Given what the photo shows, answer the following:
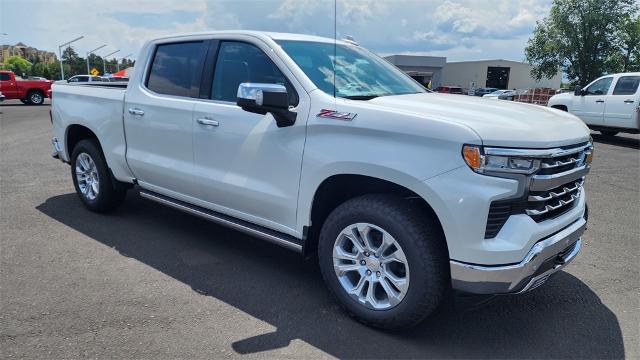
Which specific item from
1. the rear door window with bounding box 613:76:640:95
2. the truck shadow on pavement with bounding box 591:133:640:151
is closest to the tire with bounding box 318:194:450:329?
the truck shadow on pavement with bounding box 591:133:640:151

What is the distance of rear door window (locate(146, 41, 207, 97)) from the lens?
163 inches

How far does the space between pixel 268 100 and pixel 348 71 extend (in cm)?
95

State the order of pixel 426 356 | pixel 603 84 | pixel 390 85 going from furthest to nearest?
pixel 603 84 < pixel 390 85 < pixel 426 356

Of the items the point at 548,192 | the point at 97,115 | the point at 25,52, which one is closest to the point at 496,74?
the point at 97,115

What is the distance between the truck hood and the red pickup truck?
27.3m

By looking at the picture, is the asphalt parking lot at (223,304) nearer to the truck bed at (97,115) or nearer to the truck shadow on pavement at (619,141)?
the truck bed at (97,115)

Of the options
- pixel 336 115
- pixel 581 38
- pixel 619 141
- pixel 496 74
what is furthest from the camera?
pixel 496 74

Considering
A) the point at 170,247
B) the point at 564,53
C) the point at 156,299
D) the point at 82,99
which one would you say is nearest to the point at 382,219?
the point at 156,299

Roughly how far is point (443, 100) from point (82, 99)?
396 centimetres

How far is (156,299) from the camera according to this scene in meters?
3.50

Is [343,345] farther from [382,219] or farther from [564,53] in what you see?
[564,53]

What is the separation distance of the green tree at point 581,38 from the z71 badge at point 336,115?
4645cm

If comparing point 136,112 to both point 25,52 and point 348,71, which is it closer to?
point 348,71

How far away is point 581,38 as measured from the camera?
43.0m
